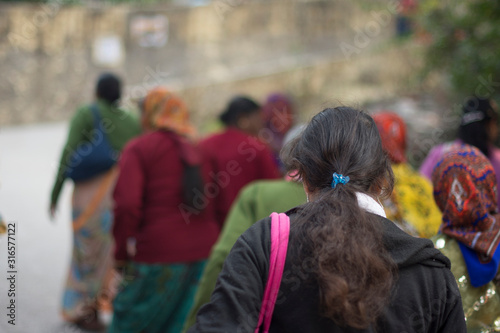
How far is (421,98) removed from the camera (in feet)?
34.1

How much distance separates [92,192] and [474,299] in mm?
3483

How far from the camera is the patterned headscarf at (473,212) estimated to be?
2529mm

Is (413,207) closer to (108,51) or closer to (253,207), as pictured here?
(253,207)

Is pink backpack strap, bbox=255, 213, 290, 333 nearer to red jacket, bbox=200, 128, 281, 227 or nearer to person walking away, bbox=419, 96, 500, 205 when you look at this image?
person walking away, bbox=419, 96, 500, 205

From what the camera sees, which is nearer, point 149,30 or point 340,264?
point 340,264

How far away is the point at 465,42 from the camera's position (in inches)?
258

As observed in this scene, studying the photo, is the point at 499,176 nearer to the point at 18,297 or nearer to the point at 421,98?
the point at 18,297

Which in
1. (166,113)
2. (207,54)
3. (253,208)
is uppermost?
(207,54)

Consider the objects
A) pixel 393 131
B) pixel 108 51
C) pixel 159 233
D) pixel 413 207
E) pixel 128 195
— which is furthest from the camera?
pixel 108 51

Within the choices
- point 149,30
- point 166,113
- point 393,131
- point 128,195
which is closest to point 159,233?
point 128,195

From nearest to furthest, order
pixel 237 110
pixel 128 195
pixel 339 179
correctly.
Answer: pixel 339 179 < pixel 128 195 < pixel 237 110

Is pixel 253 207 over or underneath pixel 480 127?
underneath

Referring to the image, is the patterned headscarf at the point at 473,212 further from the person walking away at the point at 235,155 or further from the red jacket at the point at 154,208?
the person walking away at the point at 235,155

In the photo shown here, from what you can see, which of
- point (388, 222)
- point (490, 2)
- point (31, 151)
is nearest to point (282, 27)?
point (31, 151)
